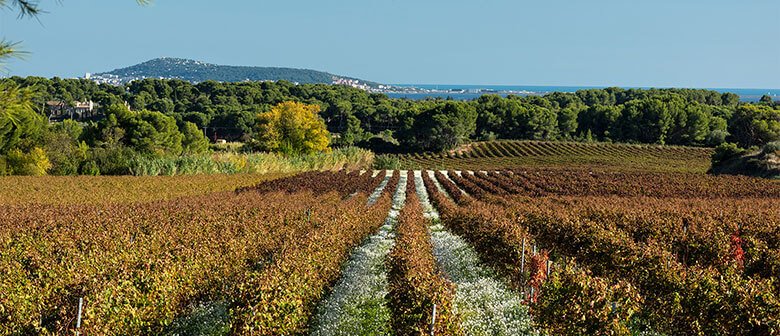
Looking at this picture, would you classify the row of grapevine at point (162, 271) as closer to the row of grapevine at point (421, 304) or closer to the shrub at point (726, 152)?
the row of grapevine at point (421, 304)

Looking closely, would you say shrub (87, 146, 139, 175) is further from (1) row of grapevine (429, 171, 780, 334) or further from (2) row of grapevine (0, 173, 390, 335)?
(1) row of grapevine (429, 171, 780, 334)

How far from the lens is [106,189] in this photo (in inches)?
961

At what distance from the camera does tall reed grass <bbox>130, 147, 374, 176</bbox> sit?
35781mm

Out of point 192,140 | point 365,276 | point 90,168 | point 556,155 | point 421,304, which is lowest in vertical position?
A: point 556,155

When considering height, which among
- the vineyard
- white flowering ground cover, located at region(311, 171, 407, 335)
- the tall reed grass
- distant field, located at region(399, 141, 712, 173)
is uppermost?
the vineyard

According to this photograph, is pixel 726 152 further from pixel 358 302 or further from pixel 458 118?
pixel 358 302

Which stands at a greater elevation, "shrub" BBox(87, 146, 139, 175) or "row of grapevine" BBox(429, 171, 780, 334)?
"row of grapevine" BBox(429, 171, 780, 334)

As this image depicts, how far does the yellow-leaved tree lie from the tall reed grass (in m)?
6.44

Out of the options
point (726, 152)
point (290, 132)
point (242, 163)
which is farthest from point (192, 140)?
point (726, 152)

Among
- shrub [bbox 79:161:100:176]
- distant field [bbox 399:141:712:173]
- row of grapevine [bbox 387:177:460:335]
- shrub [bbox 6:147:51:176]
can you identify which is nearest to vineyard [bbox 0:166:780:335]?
row of grapevine [bbox 387:177:460:335]

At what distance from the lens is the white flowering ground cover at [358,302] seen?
26.6 feet

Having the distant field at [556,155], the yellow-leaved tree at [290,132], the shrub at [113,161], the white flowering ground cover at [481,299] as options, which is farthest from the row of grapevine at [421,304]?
the distant field at [556,155]

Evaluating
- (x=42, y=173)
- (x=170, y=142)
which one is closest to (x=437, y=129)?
(x=170, y=142)

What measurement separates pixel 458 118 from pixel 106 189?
8019 cm
